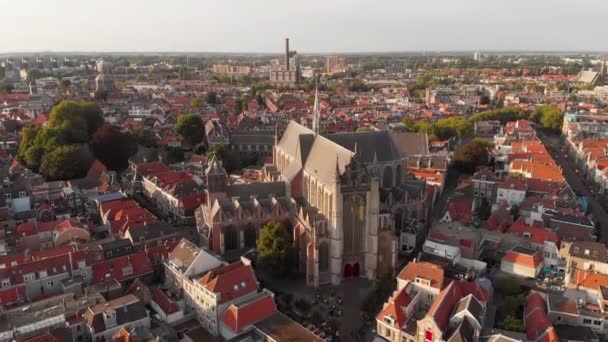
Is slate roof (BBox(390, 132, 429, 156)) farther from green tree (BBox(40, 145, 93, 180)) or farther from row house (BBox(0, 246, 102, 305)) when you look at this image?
row house (BBox(0, 246, 102, 305))

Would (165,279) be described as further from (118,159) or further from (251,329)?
(118,159)

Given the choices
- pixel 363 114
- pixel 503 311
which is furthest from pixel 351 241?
pixel 363 114

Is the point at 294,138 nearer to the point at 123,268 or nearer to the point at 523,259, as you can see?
the point at 123,268

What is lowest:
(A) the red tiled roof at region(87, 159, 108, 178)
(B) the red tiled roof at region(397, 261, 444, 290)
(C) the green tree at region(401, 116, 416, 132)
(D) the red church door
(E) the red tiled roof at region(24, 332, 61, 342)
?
(D) the red church door

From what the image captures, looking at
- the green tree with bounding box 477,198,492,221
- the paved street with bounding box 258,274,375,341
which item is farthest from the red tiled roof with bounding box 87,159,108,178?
the green tree with bounding box 477,198,492,221

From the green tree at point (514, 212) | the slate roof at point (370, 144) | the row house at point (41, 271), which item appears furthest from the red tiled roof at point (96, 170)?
the green tree at point (514, 212)

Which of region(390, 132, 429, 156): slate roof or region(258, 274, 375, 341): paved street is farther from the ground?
region(390, 132, 429, 156): slate roof

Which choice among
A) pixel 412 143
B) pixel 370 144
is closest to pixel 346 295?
pixel 370 144

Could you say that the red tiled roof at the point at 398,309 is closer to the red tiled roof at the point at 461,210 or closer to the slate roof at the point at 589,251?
the slate roof at the point at 589,251
